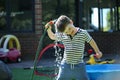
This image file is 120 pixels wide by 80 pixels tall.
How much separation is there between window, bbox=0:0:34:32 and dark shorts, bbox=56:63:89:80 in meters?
9.96

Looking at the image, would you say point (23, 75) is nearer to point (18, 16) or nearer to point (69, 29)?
point (18, 16)

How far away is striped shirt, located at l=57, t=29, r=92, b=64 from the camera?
5.61 metres

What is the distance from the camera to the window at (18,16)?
15.5 metres

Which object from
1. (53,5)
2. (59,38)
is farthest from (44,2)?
(59,38)

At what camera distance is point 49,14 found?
52.5 ft

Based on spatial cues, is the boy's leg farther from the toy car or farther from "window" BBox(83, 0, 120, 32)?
"window" BBox(83, 0, 120, 32)

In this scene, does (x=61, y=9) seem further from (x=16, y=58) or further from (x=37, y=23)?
(x=16, y=58)

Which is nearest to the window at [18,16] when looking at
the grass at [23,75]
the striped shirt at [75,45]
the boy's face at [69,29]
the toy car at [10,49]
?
the toy car at [10,49]

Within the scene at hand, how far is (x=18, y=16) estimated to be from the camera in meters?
15.6

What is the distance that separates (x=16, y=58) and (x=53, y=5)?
106 inches

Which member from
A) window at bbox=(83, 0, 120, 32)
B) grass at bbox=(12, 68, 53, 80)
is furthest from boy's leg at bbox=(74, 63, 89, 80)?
window at bbox=(83, 0, 120, 32)

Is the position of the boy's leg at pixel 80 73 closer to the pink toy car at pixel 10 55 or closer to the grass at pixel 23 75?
the grass at pixel 23 75

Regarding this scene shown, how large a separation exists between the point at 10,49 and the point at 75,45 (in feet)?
30.0

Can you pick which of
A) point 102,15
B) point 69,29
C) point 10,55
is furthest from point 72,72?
point 102,15
